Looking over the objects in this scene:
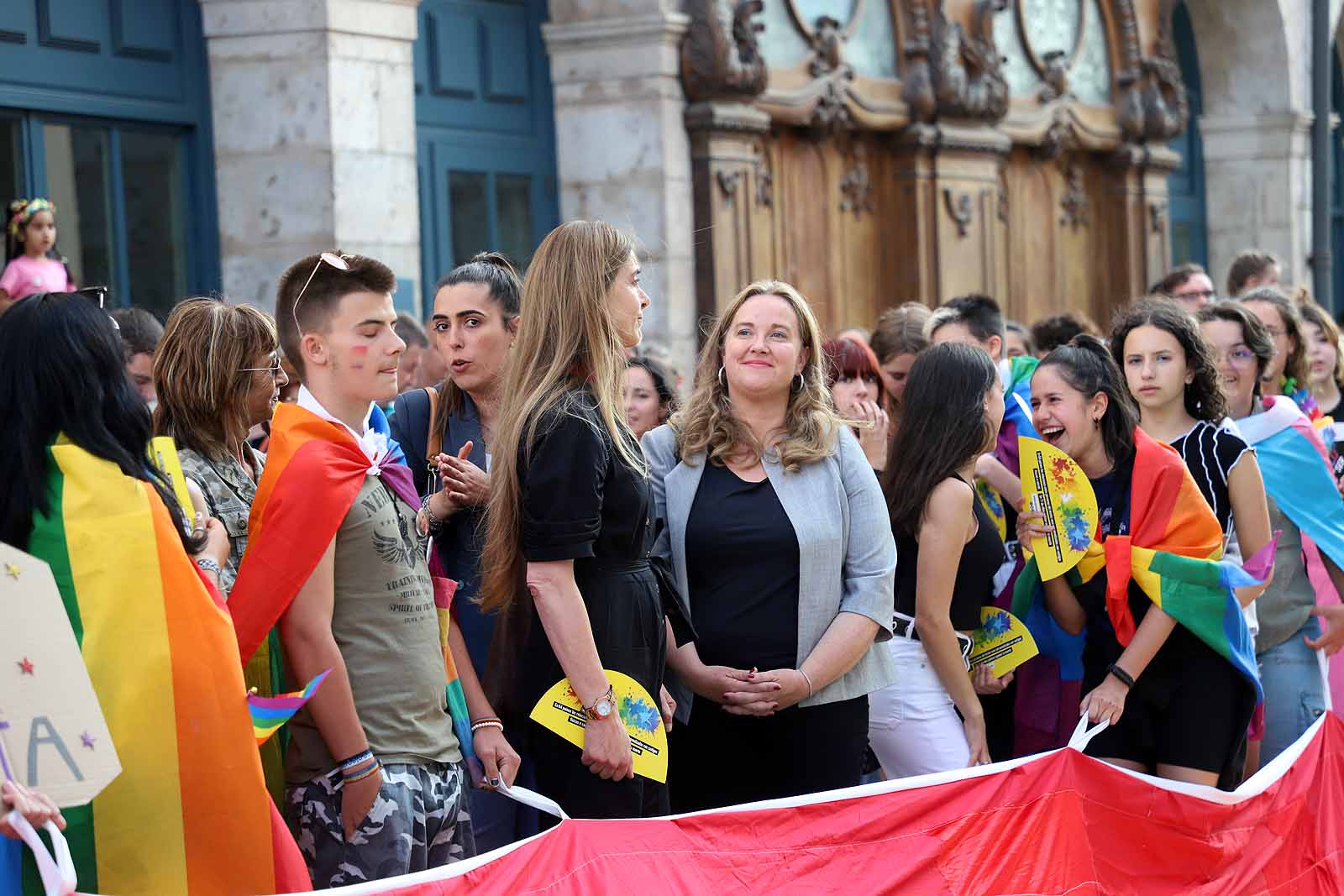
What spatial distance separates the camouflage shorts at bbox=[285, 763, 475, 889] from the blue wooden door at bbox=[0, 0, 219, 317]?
389cm

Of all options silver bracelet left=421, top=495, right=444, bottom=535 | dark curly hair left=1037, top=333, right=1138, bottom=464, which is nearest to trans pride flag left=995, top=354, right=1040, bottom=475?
dark curly hair left=1037, top=333, right=1138, bottom=464

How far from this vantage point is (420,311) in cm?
823

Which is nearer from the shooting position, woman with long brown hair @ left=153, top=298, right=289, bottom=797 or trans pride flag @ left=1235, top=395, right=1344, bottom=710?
woman with long brown hair @ left=153, top=298, right=289, bottom=797

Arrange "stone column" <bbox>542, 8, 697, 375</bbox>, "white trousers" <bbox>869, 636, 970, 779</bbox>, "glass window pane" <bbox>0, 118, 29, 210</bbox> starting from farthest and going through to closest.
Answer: "stone column" <bbox>542, 8, 697, 375</bbox> → "glass window pane" <bbox>0, 118, 29, 210</bbox> → "white trousers" <bbox>869, 636, 970, 779</bbox>

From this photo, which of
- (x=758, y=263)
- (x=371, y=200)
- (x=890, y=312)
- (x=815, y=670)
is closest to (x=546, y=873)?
(x=815, y=670)

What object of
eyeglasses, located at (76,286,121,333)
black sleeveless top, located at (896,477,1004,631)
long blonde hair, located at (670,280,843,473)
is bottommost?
black sleeveless top, located at (896,477,1004,631)

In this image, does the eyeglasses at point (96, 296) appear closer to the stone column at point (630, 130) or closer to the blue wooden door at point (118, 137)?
the blue wooden door at point (118, 137)

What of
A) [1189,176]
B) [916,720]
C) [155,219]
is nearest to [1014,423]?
[916,720]

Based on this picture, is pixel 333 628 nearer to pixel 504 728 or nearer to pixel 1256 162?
pixel 504 728

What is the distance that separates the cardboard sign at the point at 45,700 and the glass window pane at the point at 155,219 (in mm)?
5062

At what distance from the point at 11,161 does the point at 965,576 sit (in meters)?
4.48

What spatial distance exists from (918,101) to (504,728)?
7839mm

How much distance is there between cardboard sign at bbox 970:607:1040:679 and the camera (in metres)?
4.71

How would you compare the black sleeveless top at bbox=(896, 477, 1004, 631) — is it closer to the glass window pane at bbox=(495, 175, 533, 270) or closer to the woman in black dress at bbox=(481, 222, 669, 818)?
the woman in black dress at bbox=(481, 222, 669, 818)
